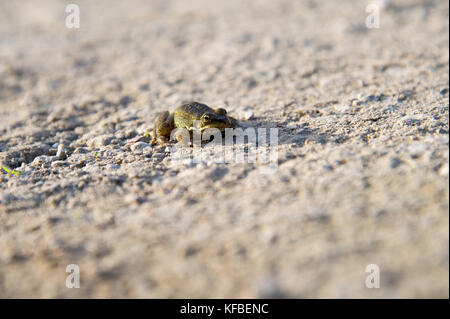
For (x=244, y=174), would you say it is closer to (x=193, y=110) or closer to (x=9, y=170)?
(x=193, y=110)

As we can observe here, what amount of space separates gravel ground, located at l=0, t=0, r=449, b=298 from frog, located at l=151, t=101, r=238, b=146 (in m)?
0.27

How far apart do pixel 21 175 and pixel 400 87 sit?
448 cm

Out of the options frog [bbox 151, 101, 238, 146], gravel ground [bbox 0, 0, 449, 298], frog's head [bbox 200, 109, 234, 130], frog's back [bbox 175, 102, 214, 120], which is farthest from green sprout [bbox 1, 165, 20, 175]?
frog's head [bbox 200, 109, 234, 130]

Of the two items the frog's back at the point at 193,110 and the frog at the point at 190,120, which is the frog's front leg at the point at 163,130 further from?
the frog's back at the point at 193,110

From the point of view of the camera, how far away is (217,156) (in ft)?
12.5

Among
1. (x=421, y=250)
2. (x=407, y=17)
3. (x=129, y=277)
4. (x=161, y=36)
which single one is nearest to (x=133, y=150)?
(x=129, y=277)

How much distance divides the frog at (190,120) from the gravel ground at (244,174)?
0.27 meters

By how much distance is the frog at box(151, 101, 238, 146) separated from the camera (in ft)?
13.8

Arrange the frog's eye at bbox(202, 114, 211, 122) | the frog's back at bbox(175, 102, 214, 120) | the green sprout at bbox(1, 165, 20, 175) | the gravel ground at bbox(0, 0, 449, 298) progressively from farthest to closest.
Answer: the frog's back at bbox(175, 102, 214, 120) → the frog's eye at bbox(202, 114, 211, 122) → the green sprout at bbox(1, 165, 20, 175) → the gravel ground at bbox(0, 0, 449, 298)

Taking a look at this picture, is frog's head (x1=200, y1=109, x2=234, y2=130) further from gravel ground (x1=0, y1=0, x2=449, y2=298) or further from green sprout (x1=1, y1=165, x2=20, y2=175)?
green sprout (x1=1, y1=165, x2=20, y2=175)

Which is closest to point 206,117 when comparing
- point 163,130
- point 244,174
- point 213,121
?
point 213,121

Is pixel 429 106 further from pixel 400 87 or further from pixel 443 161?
pixel 443 161

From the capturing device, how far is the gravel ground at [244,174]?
261 cm

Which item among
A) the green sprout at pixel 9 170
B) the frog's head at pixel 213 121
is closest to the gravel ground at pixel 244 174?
the green sprout at pixel 9 170
